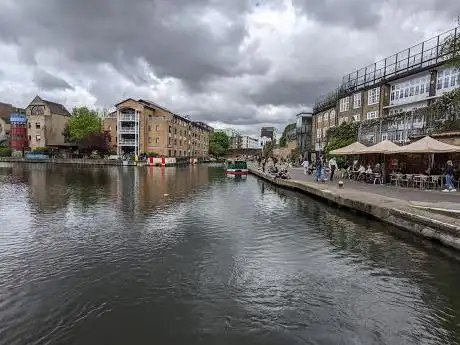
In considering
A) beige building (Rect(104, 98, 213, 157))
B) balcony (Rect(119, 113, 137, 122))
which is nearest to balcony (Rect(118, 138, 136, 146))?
beige building (Rect(104, 98, 213, 157))

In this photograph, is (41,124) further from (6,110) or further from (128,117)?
(6,110)

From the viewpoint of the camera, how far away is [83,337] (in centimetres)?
618

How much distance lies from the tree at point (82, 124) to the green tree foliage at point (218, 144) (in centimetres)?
6618

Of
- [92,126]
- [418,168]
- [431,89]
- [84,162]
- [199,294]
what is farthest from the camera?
[92,126]

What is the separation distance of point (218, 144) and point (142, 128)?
71823 mm

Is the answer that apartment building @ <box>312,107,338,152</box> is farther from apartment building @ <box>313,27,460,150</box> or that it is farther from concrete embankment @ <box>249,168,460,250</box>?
concrete embankment @ <box>249,168,460,250</box>

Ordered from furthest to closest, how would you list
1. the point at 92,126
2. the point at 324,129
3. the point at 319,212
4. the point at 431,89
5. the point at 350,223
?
the point at 92,126, the point at 324,129, the point at 431,89, the point at 319,212, the point at 350,223

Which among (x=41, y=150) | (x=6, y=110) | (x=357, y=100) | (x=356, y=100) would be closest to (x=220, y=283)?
(x=357, y=100)

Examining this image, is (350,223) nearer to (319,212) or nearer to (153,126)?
(319,212)

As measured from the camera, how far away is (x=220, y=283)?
856cm

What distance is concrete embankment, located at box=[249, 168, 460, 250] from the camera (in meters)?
11.6

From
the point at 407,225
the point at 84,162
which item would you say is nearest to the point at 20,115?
the point at 84,162

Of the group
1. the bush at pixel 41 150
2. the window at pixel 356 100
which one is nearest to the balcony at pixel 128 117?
the bush at pixel 41 150

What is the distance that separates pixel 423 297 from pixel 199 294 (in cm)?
515
